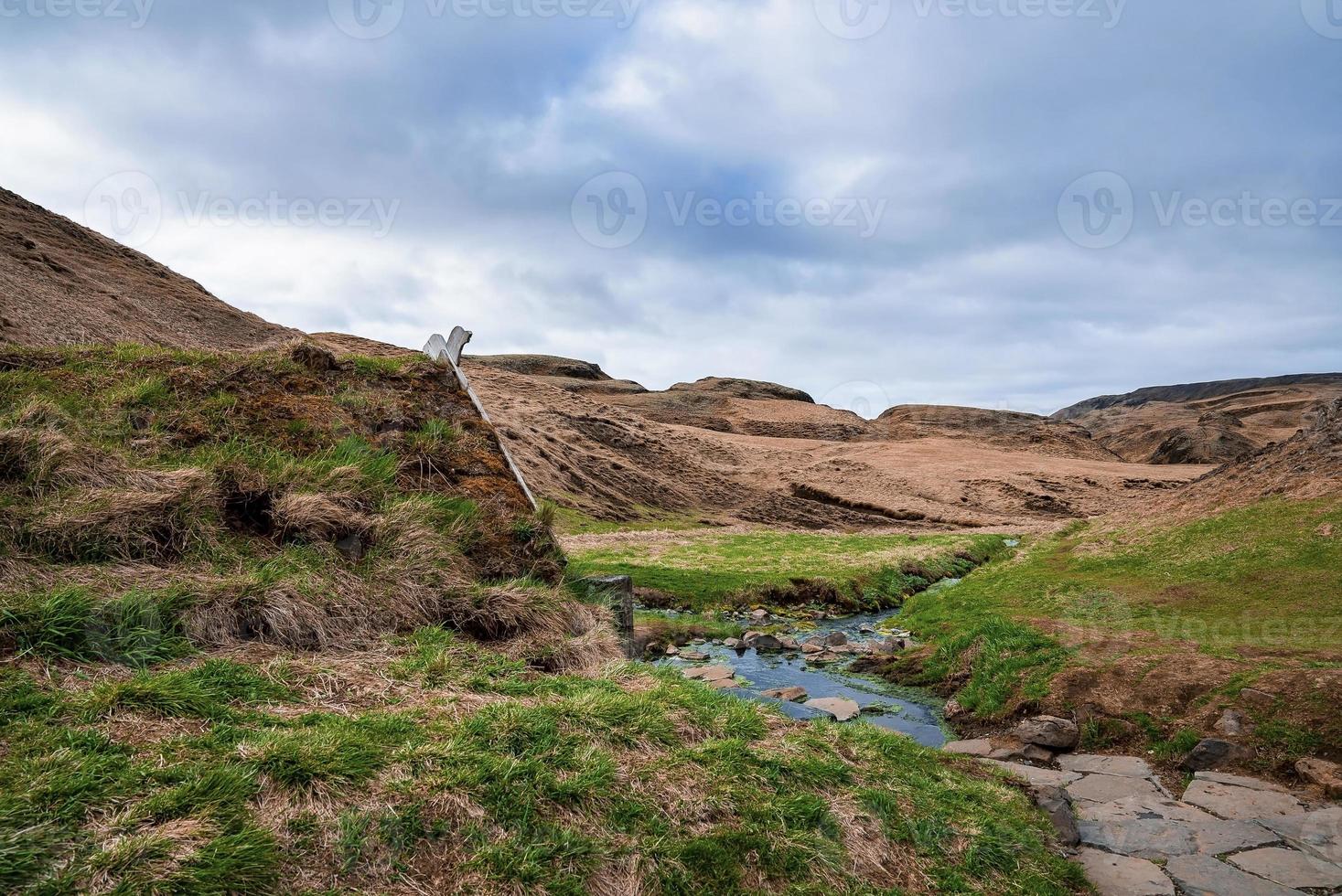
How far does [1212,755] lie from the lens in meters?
8.00

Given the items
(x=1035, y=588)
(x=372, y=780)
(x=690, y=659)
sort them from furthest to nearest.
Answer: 1. (x=1035, y=588)
2. (x=690, y=659)
3. (x=372, y=780)

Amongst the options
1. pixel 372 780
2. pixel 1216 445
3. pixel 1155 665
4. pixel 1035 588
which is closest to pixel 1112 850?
pixel 1155 665

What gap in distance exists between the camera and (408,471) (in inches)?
374

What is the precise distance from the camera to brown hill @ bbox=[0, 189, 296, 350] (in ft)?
62.9

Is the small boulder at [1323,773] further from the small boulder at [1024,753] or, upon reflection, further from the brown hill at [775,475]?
the brown hill at [775,475]

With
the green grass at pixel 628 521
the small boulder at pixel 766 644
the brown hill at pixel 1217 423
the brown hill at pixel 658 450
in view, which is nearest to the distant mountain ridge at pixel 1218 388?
the brown hill at pixel 1217 423

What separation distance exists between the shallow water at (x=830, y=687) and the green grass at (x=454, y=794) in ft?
9.71

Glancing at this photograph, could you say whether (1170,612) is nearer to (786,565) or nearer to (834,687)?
(834,687)

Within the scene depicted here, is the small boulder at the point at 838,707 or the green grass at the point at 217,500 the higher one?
the green grass at the point at 217,500

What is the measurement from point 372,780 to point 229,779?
0.76 m

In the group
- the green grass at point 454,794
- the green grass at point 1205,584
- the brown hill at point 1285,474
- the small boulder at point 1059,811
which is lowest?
the small boulder at point 1059,811

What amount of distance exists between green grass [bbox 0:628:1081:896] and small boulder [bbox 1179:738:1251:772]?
2.76 m

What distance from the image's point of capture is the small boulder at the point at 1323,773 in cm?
712

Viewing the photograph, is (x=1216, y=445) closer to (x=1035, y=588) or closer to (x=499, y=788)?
(x=1035, y=588)
